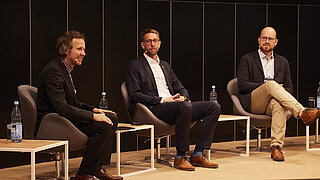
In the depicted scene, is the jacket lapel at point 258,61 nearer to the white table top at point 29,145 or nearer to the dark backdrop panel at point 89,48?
the dark backdrop panel at point 89,48

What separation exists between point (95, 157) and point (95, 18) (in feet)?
7.74

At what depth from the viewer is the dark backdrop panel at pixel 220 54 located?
6.71 m

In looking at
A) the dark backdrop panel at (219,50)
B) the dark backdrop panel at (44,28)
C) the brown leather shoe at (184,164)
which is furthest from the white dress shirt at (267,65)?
the dark backdrop panel at (44,28)

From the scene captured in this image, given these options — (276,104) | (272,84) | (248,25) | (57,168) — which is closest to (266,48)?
(272,84)

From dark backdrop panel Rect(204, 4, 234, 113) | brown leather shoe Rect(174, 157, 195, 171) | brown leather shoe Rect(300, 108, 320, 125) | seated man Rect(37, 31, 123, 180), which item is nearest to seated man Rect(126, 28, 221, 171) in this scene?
brown leather shoe Rect(174, 157, 195, 171)

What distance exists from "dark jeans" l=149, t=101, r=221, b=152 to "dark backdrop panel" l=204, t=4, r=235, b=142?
1.83 m

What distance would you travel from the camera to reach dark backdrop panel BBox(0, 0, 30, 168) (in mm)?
4887

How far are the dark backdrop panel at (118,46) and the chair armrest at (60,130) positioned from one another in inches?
80.3

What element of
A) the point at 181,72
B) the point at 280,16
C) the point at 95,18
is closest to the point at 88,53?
the point at 95,18

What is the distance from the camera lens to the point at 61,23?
5.38 metres

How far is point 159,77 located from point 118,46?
1027mm

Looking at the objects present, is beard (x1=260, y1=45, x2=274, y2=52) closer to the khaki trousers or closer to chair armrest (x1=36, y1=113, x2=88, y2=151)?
the khaki trousers

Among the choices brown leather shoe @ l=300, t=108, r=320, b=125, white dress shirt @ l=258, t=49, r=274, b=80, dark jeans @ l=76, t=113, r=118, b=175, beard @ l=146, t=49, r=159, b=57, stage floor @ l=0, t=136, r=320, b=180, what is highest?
beard @ l=146, t=49, r=159, b=57

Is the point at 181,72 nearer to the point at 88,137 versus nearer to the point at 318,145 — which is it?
the point at 318,145
